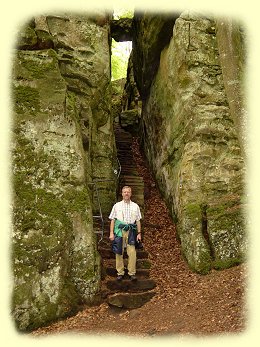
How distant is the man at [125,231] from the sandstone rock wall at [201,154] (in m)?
1.76

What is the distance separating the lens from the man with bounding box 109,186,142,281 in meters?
8.47

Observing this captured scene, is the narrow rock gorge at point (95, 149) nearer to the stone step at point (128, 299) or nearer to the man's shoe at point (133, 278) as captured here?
the stone step at point (128, 299)

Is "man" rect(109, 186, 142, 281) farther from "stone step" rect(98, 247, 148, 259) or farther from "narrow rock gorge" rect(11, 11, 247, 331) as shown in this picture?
"stone step" rect(98, 247, 148, 259)

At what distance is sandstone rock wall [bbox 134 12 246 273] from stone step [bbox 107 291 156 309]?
5.71 ft

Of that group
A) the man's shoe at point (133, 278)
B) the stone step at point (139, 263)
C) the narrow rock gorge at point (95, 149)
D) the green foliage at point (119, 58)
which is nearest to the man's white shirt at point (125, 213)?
the narrow rock gorge at point (95, 149)

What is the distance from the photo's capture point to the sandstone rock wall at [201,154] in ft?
30.6

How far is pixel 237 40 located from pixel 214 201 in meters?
5.13

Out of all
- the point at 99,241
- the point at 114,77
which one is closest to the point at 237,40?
the point at 99,241

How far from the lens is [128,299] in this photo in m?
8.07

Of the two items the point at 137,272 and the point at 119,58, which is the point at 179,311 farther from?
the point at 119,58

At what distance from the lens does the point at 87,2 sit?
1307 centimetres

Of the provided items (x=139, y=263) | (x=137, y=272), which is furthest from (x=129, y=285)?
(x=139, y=263)

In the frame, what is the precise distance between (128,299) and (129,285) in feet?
1.67

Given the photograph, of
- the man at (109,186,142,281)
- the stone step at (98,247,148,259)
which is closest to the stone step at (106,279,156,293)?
the man at (109,186,142,281)
